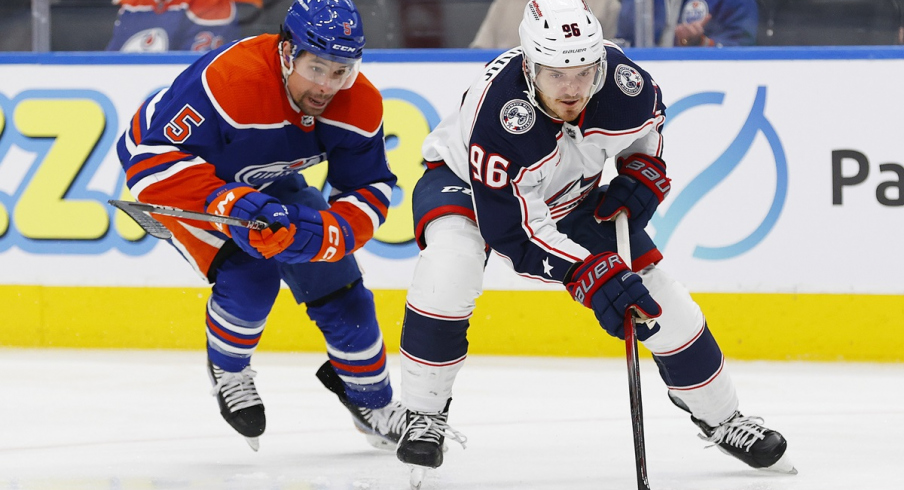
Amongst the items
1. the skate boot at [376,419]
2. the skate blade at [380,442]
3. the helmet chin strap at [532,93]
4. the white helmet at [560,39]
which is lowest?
the skate blade at [380,442]

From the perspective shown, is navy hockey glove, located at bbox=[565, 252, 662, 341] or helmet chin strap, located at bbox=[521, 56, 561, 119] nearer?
navy hockey glove, located at bbox=[565, 252, 662, 341]

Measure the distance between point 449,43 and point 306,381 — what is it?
54.1 inches

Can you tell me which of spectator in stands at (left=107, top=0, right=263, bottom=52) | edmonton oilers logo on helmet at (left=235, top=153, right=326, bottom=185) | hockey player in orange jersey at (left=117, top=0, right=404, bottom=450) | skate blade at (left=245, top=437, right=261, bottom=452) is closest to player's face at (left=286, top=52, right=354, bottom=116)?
hockey player in orange jersey at (left=117, top=0, right=404, bottom=450)

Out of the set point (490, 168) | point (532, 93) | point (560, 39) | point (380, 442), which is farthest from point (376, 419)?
point (560, 39)

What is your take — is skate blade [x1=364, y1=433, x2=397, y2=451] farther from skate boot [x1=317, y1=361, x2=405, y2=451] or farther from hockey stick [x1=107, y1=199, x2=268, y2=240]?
hockey stick [x1=107, y1=199, x2=268, y2=240]

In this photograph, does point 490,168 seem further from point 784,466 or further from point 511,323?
point 511,323

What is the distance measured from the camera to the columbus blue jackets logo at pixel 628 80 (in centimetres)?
260

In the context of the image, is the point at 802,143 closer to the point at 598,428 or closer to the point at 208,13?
the point at 598,428

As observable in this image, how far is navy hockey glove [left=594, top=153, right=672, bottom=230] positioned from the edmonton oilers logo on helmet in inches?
27.7

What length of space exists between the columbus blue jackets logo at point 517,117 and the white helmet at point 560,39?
0.03 m

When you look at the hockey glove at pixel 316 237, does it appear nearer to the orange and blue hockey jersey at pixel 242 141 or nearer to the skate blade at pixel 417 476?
the orange and blue hockey jersey at pixel 242 141

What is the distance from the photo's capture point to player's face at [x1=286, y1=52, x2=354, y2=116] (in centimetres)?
268

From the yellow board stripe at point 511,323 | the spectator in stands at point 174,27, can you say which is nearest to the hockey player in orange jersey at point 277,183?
the yellow board stripe at point 511,323

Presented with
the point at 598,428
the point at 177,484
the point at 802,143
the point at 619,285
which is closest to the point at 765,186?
the point at 802,143
